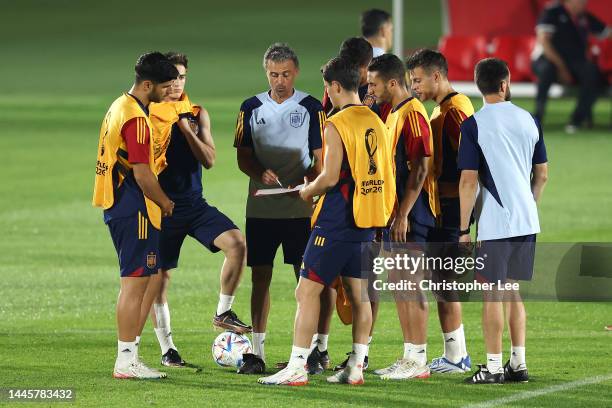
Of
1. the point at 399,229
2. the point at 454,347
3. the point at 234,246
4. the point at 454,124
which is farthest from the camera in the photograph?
the point at 234,246

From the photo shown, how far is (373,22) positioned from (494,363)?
3482mm

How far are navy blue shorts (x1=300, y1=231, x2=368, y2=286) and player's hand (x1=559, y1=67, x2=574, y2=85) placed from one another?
18571 millimetres

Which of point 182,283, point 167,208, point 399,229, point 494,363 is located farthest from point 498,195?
point 182,283

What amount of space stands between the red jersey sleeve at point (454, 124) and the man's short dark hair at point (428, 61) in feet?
0.94

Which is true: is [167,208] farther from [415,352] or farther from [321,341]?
[415,352]

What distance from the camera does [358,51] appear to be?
968cm

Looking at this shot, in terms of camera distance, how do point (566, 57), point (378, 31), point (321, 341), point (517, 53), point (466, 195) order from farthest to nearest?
point (517, 53), point (566, 57), point (378, 31), point (321, 341), point (466, 195)

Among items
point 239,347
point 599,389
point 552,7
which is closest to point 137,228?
point 239,347

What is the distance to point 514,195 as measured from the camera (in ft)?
28.5

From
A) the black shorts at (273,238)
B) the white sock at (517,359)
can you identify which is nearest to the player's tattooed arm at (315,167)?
the black shorts at (273,238)

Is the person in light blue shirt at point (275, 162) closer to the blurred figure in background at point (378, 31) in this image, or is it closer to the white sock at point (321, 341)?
the white sock at point (321, 341)

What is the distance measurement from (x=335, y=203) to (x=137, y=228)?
126cm

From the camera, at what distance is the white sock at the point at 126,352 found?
29.2 feet

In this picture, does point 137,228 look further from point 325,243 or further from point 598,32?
point 598,32
